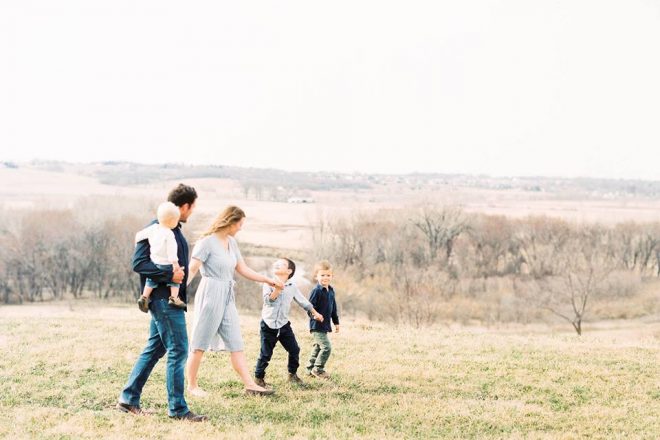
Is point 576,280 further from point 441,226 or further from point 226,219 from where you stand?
point 226,219

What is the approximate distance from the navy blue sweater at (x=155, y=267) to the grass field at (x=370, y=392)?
1.52 metres

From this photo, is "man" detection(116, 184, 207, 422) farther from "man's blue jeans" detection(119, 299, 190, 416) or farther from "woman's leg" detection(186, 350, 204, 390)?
"woman's leg" detection(186, 350, 204, 390)

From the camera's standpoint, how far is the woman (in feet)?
27.7

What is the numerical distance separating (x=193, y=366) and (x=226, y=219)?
6.60 ft

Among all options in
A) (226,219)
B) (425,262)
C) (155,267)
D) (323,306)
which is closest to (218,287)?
(226,219)

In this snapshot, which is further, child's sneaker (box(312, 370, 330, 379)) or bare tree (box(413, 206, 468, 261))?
bare tree (box(413, 206, 468, 261))

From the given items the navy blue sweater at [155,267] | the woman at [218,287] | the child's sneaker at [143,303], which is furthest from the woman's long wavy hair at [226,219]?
the child's sneaker at [143,303]

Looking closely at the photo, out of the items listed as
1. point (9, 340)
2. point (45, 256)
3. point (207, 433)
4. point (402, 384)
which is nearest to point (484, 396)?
point (402, 384)

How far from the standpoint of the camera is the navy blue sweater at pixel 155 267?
7.54 meters

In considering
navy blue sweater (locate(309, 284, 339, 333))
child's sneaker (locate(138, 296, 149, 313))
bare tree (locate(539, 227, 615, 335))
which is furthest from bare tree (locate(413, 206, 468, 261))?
child's sneaker (locate(138, 296, 149, 313))

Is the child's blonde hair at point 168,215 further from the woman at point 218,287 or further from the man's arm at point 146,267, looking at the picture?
the woman at point 218,287

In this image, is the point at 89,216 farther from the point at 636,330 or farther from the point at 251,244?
the point at 636,330

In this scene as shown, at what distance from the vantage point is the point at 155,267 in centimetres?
754

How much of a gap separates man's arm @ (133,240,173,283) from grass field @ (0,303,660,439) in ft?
5.56
